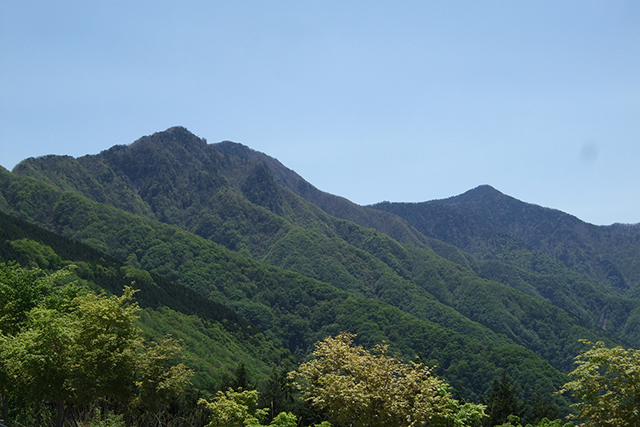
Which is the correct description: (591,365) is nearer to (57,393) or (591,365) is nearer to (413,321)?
(57,393)

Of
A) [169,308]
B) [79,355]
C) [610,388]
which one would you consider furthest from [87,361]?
[169,308]

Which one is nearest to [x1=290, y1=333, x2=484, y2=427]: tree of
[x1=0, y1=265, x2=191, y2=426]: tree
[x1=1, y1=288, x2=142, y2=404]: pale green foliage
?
Result: [x1=0, y1=265, x2=191, y2=426]: tree

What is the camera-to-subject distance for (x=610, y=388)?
18.5m

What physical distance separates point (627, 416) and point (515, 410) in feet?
125

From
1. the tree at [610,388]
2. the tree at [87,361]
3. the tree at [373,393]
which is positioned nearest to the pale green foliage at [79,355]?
the tree at [87,361]

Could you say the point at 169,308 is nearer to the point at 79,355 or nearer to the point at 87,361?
the point at 79,355

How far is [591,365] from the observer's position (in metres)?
18.7

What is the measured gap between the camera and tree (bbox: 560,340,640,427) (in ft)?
58.4

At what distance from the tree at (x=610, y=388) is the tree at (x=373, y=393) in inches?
196

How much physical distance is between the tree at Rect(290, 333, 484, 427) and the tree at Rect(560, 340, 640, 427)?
16.4 feet

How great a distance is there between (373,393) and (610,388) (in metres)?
8.93

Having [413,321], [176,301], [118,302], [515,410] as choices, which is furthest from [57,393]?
[413,321]

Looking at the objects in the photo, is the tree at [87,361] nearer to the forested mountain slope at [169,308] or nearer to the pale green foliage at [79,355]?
the pale green foliage at [79,355]

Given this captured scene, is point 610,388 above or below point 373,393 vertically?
above
